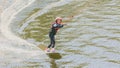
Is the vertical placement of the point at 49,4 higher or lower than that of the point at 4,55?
lower

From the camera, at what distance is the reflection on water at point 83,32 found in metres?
24.4

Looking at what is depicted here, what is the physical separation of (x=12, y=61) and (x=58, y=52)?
3928mm

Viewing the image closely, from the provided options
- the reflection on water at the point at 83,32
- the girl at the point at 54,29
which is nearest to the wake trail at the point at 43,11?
the reflection on water at the point at 83,32

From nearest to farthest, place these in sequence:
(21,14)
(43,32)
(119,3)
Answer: (43,32) < (21,14) < (119,3)

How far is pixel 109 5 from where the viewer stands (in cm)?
3978

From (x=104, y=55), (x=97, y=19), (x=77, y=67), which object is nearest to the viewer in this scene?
(x=77, y=67)

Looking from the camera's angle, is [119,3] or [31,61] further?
[119,3]

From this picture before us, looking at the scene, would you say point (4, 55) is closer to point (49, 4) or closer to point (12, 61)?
point (12, 61)

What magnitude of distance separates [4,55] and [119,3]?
19551 millimetres

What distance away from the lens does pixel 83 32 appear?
3102cm

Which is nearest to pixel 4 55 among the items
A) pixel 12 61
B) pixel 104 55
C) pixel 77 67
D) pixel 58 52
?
pixel 12 61

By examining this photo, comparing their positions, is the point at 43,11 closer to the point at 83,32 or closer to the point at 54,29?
the point at 83,32

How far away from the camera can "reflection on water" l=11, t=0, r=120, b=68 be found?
2438cm

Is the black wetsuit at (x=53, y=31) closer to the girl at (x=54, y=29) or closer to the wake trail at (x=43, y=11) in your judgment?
the girl at (x=54, y=29)
